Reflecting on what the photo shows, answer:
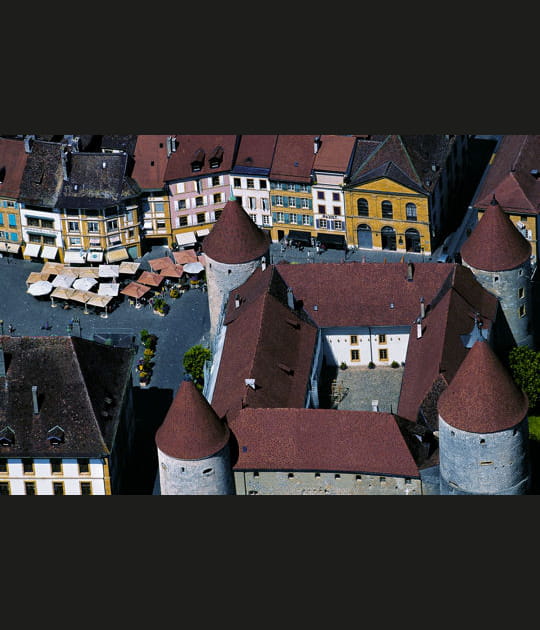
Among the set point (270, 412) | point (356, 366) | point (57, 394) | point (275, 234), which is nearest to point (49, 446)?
point (57, 394)

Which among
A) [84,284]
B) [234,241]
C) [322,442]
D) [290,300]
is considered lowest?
[84,284]

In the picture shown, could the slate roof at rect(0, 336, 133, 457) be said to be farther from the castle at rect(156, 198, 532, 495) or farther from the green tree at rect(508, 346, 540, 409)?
the green tree at rect(508, 346, 540, 409)

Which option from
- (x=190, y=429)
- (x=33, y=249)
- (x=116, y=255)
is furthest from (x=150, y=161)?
(x=190, y=429)

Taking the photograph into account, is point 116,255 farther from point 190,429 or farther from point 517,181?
point 190,429

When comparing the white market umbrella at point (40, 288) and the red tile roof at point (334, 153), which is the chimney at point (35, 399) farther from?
the red tile roof at point (334, 153)

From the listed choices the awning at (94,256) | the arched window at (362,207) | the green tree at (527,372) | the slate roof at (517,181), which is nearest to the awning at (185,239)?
the awning at (94,256)

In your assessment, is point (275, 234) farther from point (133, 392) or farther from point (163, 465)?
point (163, 465)

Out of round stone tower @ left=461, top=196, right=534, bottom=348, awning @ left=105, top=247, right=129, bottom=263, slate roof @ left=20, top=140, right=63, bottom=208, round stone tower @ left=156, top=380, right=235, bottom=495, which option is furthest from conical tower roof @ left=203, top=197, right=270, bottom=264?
round stone tower @ left=156, top=380, right=235, bottom=495
